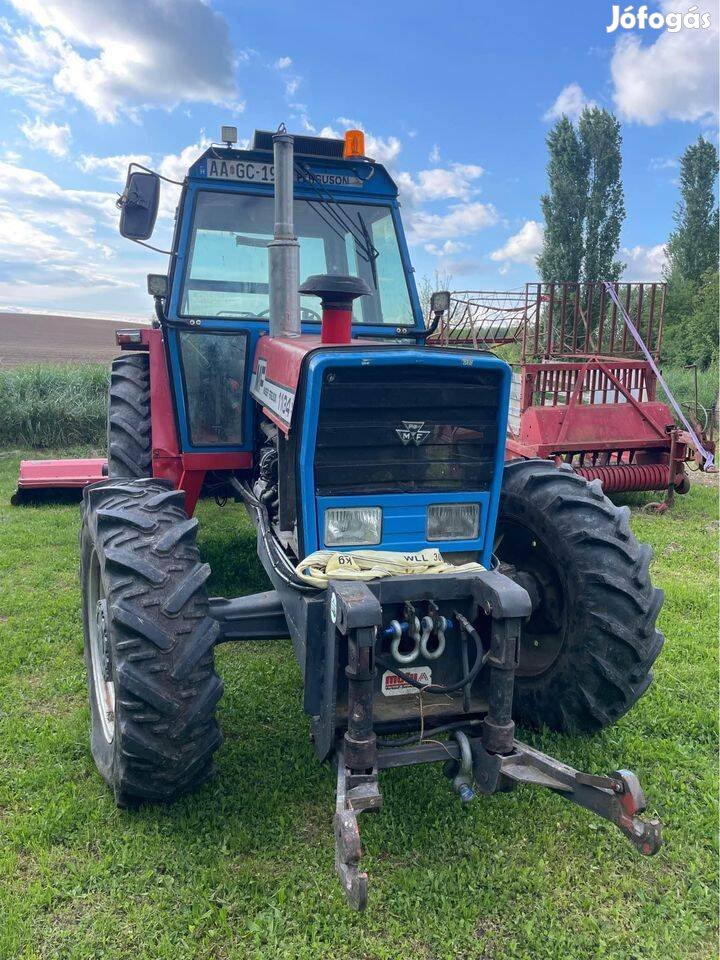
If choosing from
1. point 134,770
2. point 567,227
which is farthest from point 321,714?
point 567,227

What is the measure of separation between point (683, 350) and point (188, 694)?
78.2 feet

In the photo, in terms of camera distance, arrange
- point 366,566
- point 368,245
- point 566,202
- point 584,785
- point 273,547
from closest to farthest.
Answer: point 584,785
point 366,566
point 273,547
point 368,245
point 566,202

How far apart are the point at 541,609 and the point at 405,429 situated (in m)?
1.18

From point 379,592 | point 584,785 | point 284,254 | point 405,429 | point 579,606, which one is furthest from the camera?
point 284,254

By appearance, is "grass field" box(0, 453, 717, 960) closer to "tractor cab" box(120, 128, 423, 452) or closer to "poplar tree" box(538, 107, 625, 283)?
"tractor cab" box(120, 128, 423, 452)

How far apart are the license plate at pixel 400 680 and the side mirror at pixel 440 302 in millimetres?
2272

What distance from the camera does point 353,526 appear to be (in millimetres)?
2805

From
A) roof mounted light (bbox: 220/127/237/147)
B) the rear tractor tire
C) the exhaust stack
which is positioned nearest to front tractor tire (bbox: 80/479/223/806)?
the exhaust stack

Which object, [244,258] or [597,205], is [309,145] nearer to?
[244,258]

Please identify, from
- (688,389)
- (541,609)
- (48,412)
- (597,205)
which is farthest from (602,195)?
(541,609)

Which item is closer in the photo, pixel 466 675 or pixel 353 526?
pixel 466 675

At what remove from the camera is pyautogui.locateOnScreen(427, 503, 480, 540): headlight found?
2.88 m

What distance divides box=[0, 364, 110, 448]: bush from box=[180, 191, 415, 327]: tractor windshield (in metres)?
7.33

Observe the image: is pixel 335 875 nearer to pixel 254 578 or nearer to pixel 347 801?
pixel 347 801
